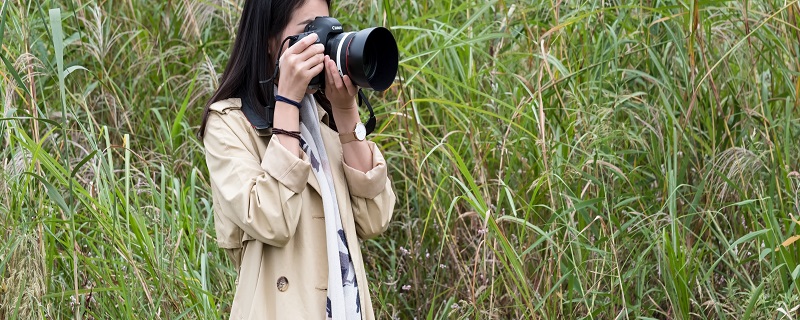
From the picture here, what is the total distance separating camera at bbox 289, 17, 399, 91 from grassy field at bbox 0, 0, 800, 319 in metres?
0.56

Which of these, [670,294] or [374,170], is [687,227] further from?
[374,170]

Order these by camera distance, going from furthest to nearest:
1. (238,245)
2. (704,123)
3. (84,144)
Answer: (84,144)
(704,123)
(238,245)

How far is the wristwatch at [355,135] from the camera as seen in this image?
1784 millimetres

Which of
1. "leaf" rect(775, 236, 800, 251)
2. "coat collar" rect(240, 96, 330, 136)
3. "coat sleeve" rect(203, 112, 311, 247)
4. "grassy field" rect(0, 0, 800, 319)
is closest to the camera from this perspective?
"coat sleeve" rect(203, 112, 311, 247)

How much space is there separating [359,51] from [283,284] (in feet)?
1.38

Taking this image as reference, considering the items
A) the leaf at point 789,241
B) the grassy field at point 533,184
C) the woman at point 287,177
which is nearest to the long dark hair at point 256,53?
the woman at point 287,177

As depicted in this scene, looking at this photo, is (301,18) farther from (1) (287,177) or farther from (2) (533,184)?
(2) (533,184)

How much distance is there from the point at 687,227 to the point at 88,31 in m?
2.01

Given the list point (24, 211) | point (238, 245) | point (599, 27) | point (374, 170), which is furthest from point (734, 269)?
point (24, 211)

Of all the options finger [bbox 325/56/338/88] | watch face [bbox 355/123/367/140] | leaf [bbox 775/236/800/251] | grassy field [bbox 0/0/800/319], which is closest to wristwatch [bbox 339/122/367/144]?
watch face [bbox 355/123/367/140]

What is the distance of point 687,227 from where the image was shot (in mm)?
2488

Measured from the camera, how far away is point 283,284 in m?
1.70

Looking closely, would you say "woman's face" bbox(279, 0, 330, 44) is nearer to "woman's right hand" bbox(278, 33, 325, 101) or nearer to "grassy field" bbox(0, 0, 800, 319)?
"woman's right hand" bbox(278, 33, 325, 101)

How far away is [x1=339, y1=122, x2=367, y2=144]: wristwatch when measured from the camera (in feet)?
5.85
